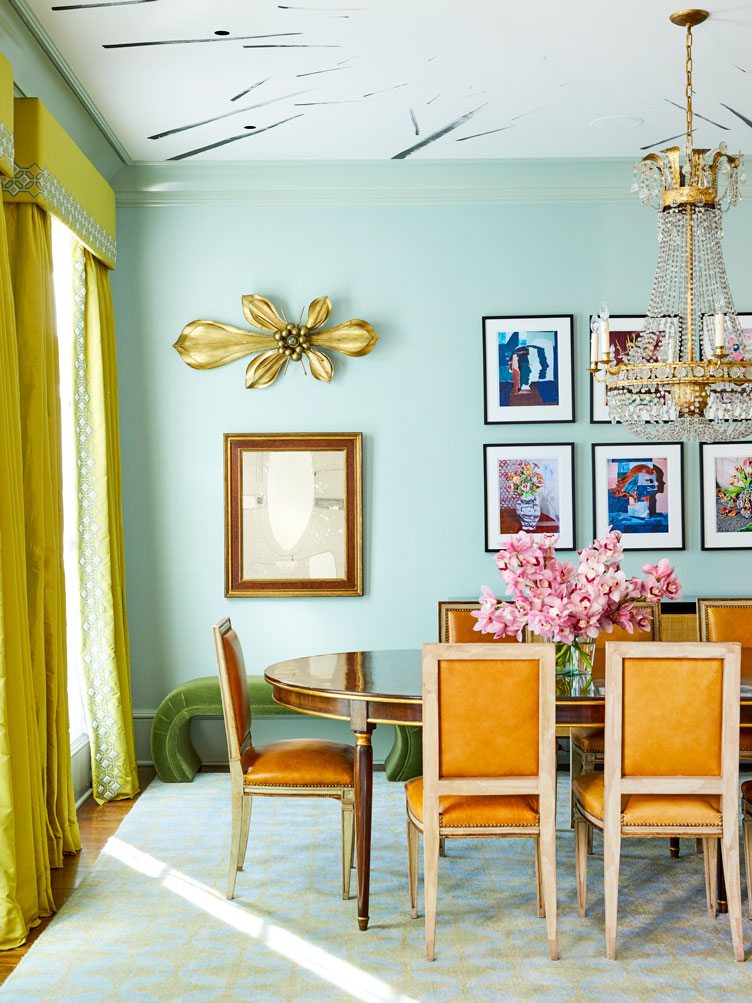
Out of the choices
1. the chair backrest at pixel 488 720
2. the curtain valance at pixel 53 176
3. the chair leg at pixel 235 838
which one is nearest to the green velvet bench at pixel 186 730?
the chair leg at pixel 235 838

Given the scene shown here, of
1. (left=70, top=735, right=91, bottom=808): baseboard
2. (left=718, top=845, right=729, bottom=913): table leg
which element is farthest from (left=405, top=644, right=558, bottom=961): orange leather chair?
(left=70, top=735, right=91, bottom=808): baseboard

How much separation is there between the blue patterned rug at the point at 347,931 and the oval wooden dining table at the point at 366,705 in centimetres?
28

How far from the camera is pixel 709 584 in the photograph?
5.23 m

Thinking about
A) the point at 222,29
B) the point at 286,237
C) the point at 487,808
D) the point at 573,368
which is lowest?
the point at 487,808

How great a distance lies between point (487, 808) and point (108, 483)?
8.09ft

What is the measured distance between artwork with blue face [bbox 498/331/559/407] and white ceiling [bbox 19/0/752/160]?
0.92 metres

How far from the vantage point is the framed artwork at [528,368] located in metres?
5.19

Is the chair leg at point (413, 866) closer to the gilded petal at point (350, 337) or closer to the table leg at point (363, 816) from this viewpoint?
the table leg at point (363, 816)

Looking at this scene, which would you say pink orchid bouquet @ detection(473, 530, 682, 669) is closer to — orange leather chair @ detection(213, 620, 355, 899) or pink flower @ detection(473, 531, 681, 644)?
pink flower @ detection(473, 531, 681, 644)

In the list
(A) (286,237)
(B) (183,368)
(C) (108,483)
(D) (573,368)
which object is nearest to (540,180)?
(D) (573,368)

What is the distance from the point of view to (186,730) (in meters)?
4.93

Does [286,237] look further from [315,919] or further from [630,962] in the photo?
[630,962]

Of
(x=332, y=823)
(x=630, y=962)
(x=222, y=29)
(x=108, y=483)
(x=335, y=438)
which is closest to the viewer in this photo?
(x=630, y=962)

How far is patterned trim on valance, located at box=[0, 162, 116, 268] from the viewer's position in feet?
12.0
